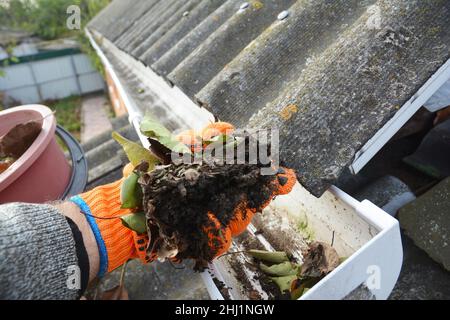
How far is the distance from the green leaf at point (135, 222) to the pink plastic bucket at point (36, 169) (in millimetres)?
884

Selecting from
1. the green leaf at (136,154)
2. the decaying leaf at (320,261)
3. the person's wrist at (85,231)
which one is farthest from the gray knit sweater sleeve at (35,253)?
the decaying leaf at (320,261)

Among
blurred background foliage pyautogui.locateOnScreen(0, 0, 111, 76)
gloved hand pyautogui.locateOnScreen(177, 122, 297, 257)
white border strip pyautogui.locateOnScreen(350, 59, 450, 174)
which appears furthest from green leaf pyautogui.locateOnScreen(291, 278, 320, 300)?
blurred background foliage pyautogui.locateOnScreen(0, 0, 111, 76)

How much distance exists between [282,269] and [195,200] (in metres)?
0.50

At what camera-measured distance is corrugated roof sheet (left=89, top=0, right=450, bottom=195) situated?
1188mm

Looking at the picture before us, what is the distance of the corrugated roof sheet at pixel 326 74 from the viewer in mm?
1188

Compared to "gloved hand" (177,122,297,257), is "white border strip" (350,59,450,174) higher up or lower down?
higher up

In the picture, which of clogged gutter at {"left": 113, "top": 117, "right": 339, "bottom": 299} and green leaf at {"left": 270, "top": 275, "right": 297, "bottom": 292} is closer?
clogged gutter at {"left": 113, "top": 117, "right": 339, "bottom": 299}

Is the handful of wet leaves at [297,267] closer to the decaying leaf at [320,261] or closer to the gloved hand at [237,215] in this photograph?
the decaying leaf at [320,261]

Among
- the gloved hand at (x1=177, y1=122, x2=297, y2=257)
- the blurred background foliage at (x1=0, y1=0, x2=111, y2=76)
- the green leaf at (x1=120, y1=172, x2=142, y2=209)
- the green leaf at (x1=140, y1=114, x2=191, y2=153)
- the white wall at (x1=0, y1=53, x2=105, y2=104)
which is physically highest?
the green leaf at (x1=140, y1=114, x2=191, y2=153)

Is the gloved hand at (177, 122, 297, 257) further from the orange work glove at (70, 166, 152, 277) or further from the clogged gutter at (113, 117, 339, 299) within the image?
the orange work glove at (70, 166, 152, 277)

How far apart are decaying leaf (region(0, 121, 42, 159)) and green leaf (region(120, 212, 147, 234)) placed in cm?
109

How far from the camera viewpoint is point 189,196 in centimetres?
104

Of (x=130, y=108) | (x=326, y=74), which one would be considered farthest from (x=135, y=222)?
(x=130, y=108)
